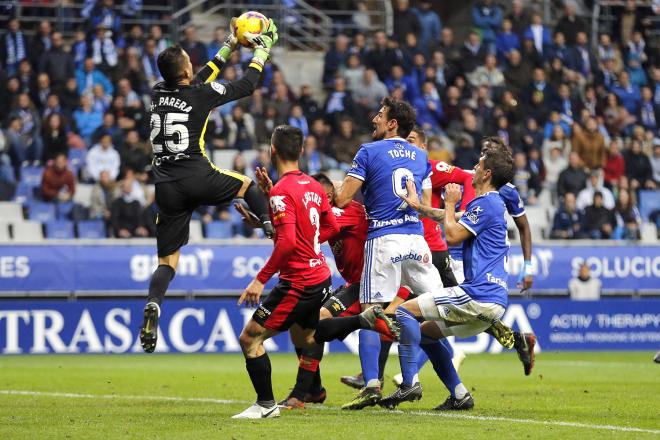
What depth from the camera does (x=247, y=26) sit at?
10.6m

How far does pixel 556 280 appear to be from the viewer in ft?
72.4

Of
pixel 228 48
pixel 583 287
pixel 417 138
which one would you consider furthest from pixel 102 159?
pixel 228 48

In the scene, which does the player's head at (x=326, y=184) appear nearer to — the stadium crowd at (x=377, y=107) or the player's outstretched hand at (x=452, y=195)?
the player's outstretched hand at (x=452, y=195)

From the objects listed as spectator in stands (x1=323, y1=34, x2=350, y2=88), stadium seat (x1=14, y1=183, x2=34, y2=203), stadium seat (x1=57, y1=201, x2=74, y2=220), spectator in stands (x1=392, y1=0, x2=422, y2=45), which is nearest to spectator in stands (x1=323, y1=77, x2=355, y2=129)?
spectator in stands (x1=323, y1=34, x2=350, y2=88)

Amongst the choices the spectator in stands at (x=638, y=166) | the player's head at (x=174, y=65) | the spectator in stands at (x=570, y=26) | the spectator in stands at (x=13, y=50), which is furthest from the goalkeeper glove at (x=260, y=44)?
the spectator in stands at (x=570, y=26)

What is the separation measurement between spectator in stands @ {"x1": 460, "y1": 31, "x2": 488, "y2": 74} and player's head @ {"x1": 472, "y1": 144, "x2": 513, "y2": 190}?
1675 cm

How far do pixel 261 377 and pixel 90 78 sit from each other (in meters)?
15.0

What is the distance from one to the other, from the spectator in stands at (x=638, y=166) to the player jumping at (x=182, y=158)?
16.7 m

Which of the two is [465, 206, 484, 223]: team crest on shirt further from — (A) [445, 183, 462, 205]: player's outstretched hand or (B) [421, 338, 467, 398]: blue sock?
(B) [421, 338, 467, 398]: blue sock

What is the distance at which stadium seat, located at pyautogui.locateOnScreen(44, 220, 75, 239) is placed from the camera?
69.1 ft

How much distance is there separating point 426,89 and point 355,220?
14534 mm

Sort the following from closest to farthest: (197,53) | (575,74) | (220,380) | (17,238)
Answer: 1. (220,380)
2. (17,238)
3. (197,53)
4. (575,74)

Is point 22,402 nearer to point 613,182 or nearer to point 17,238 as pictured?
point 17,238

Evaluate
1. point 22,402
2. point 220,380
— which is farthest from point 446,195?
point 220,380
